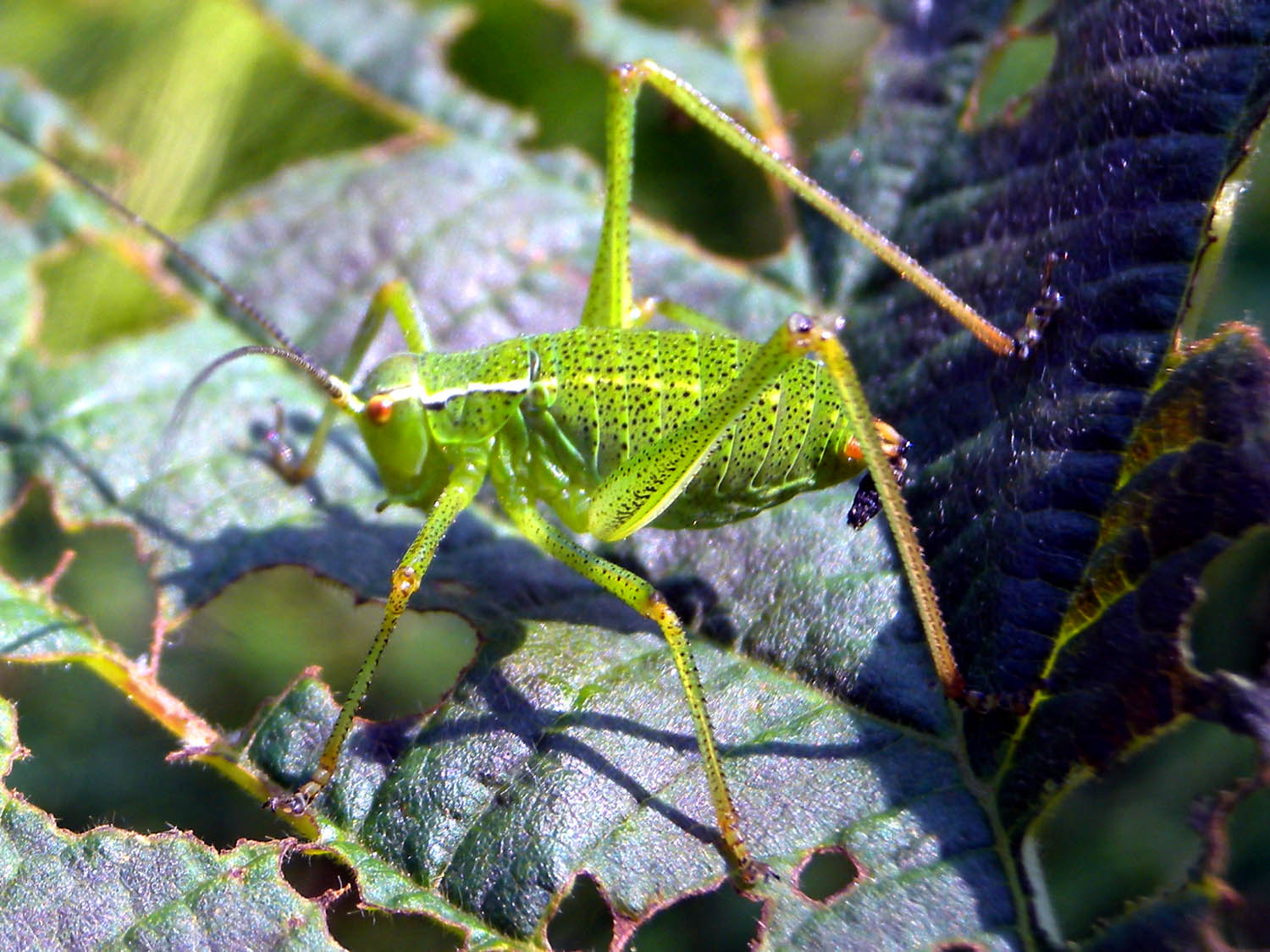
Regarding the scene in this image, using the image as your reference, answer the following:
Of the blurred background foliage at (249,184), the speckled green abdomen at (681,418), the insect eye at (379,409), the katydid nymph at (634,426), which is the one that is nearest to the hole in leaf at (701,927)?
the blurred background foliage at (249,184)

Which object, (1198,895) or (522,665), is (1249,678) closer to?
(1198,895)

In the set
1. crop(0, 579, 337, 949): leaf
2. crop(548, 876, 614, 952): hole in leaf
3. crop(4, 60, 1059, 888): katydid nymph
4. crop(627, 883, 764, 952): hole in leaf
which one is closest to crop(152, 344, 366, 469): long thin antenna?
crop(4, 60, 1059, 888): katydid nymph

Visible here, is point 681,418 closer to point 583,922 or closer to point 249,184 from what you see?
point 583,922

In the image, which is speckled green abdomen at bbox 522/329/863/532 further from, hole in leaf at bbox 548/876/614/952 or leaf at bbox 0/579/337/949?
leaf at bbox 0/579/337/949

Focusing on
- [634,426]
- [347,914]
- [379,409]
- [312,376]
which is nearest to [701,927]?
[347,914]

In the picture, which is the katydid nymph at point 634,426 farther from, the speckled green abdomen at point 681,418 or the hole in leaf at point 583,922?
the hole in leaf at point 583,922
